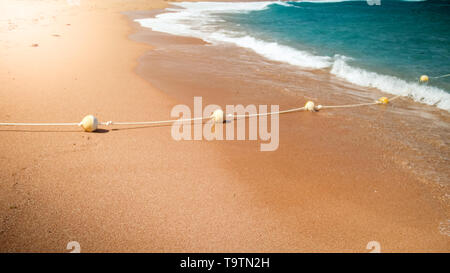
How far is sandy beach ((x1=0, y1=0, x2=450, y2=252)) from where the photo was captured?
2.38 metres

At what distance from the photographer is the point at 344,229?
2.55 meters

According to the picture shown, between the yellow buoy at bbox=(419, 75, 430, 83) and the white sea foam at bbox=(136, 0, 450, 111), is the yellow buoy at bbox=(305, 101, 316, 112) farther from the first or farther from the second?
the yellow buoy at bbox=(419, 75, 430, 83)

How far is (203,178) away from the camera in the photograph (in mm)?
3121

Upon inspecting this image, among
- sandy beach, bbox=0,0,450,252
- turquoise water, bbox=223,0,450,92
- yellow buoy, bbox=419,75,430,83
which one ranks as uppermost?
turquoise water, bbox=223,0,450,92

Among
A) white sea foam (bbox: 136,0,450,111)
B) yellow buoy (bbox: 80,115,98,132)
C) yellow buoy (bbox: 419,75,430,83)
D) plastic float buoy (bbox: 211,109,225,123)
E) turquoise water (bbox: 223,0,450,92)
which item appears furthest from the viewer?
turquoise water (bbox: 223,0,450,92)

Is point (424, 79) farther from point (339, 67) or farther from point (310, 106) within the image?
point (310, 106)

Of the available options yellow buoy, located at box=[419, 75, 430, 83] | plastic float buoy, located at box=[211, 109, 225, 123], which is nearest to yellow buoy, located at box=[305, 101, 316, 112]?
plastic float buoy, located at box=[211, 109, 225, 123]

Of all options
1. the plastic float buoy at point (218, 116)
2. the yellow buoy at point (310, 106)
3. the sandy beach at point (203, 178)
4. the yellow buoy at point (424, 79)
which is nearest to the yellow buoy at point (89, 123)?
the sandy beach at point (203, 178)

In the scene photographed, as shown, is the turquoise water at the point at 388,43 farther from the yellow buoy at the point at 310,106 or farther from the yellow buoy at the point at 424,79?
the yellow buoy at the point at 310,106

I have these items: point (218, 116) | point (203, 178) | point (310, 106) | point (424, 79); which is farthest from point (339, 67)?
point (203, 178)

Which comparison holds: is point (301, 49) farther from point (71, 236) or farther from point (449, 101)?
point (71, 236)

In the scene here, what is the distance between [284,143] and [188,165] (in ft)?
5.17

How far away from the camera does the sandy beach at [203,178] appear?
2.38 meters

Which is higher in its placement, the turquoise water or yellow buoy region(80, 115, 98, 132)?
the turquoise water
